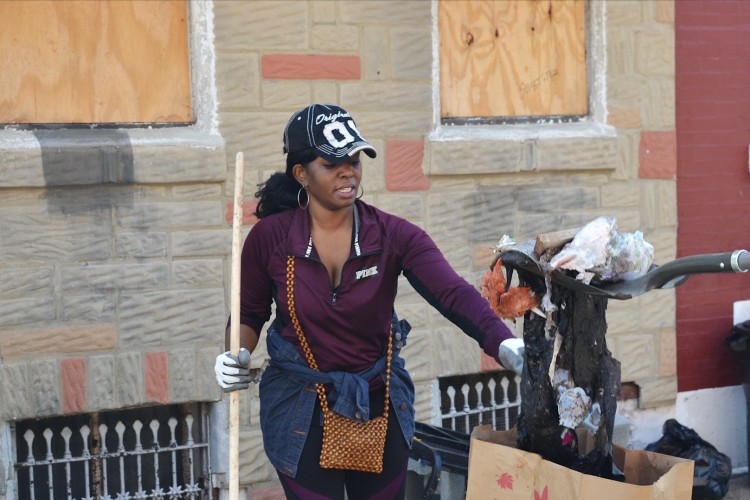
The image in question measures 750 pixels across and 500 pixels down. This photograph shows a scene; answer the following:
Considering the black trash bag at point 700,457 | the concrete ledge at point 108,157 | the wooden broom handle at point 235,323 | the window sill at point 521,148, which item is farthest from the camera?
the black trash bag at point 700,457

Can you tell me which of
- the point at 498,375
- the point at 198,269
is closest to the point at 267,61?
the point at 198,269

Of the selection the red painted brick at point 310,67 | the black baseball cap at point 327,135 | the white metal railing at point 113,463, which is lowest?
the white metal railing at point 113,463

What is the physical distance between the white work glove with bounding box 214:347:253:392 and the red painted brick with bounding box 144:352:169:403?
1947mm

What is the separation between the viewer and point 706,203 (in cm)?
687

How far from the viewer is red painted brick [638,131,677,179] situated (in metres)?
6.58

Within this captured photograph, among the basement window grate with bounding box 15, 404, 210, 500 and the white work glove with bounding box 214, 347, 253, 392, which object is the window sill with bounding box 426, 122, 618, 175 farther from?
the white work glove with bounding box 214, 347, 253, 392

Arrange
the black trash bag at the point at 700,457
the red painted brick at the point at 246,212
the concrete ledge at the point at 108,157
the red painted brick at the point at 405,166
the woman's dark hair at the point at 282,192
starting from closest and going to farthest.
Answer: the woman's dark hair at the point at 282,192
the concrete ledge at the point at 108,157
the red painted brick at the point at 246,212
the red painted brick at the point at 405,166
the black trash bag at the point at 700,457

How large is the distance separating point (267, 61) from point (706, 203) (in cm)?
280

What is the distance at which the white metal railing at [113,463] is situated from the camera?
553 cm

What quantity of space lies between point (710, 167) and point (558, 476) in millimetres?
3819

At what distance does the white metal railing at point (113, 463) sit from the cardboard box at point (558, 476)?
2407mm

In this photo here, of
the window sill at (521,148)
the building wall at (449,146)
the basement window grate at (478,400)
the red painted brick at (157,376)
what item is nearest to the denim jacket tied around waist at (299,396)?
the red painted brick at (157,376)

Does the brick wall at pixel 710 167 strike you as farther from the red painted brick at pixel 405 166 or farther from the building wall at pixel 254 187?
the red painted brick at pixel 405 166

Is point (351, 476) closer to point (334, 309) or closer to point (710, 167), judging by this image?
point (334, 309)
